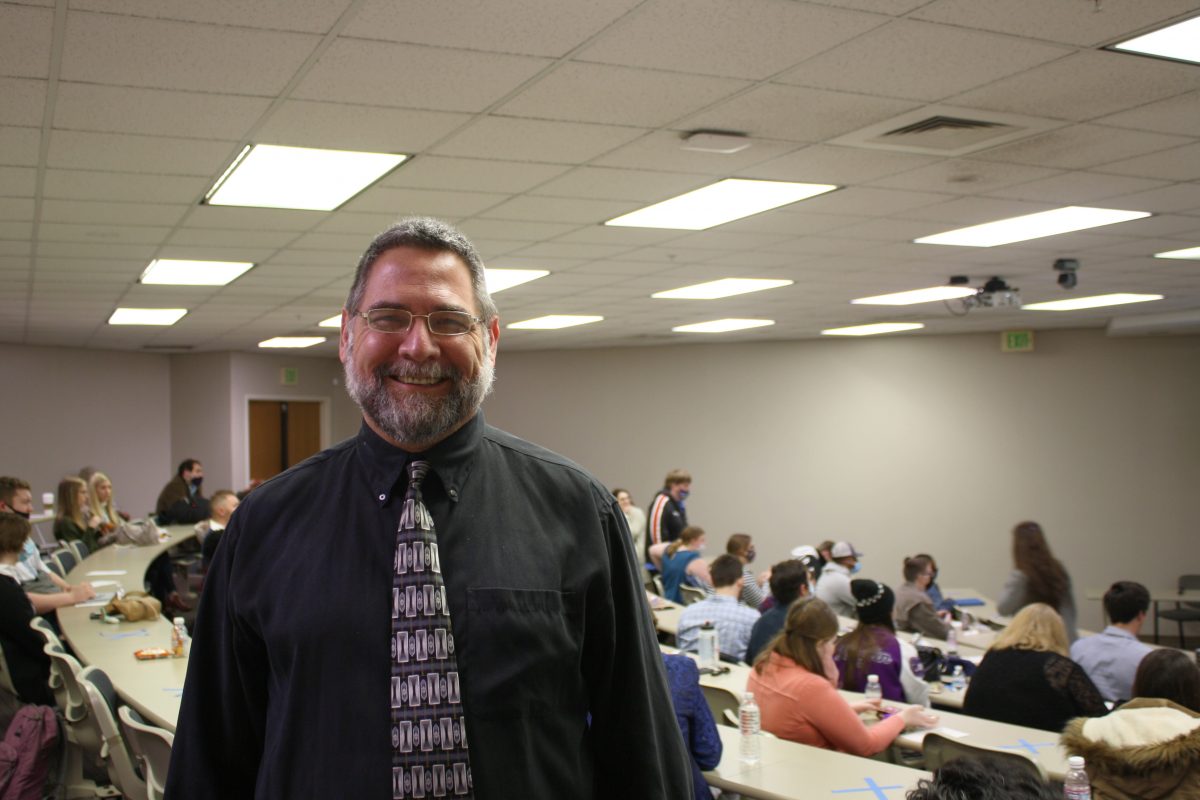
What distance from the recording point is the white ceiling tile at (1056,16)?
268 cm

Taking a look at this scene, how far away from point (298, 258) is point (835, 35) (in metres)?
4.40

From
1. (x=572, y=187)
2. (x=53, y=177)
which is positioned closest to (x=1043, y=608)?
(x=572, y=187)

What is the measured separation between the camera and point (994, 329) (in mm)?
11602

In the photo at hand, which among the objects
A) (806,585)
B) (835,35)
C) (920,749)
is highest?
(835,35)

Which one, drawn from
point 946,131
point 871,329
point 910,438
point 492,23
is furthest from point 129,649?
point 910,438

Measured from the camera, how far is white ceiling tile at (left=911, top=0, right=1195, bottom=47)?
105 inches

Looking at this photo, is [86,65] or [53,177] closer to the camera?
[86,65]

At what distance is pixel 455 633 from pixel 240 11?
6.45ft

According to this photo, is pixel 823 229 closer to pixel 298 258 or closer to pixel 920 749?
pixel 920 749

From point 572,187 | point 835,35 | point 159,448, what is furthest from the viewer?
point 159,448

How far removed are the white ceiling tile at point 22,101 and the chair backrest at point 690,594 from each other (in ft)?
18.5

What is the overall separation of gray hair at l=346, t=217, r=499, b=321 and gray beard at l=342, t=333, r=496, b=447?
0.35 ft

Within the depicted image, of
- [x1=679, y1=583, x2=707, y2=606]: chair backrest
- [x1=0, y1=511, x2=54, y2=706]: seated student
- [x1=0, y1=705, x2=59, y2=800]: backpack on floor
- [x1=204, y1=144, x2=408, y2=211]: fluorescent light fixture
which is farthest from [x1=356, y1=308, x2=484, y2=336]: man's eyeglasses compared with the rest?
[x1=679, y1=583, x2=707, y2=606]: chair backrest

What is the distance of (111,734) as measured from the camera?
3.71 m
